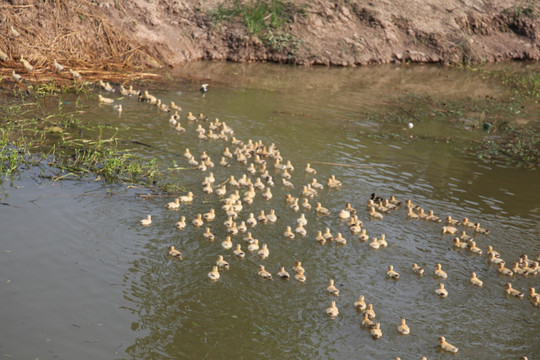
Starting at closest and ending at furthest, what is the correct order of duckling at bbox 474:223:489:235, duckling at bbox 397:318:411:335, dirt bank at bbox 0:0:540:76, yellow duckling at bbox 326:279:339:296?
duckling at bbox 397:318:411:335 < yellow duckling at bbox 326:279:339:296 < duckling at bbox 474:223:489:235 < dirt bank at bbox 0:0:540:76

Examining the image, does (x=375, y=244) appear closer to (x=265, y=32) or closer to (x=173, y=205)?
(x=173, y=205)

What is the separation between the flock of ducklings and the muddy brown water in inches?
5.2

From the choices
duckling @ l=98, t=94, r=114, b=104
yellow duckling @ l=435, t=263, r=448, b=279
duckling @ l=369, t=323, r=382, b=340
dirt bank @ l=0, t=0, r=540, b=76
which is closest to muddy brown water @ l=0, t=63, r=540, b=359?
duckling @ l=369, t=323, r=382, b=340

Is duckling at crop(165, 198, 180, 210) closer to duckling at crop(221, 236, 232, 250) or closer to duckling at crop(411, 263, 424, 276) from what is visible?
duckling at crop(221, 236, 232, 250)

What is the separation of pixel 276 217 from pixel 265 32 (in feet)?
51.2

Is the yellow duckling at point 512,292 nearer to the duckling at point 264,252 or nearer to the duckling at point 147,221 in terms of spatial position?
the duckling at point 264,252

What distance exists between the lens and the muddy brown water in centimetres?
766

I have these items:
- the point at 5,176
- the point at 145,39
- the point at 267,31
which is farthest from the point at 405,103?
the point at 5,176

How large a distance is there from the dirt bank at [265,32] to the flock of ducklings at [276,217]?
7.22 m

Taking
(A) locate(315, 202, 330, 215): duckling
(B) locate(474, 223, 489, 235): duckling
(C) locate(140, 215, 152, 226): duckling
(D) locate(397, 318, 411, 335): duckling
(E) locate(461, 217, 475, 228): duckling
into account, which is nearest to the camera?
(D) locate(397, 318, 411, 335): duckling

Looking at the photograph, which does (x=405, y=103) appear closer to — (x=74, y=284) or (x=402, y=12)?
(x=402, y=12)

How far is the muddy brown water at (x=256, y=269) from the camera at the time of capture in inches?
302

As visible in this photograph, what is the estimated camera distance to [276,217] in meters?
11.2

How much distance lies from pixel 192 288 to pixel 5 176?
16.3ft
